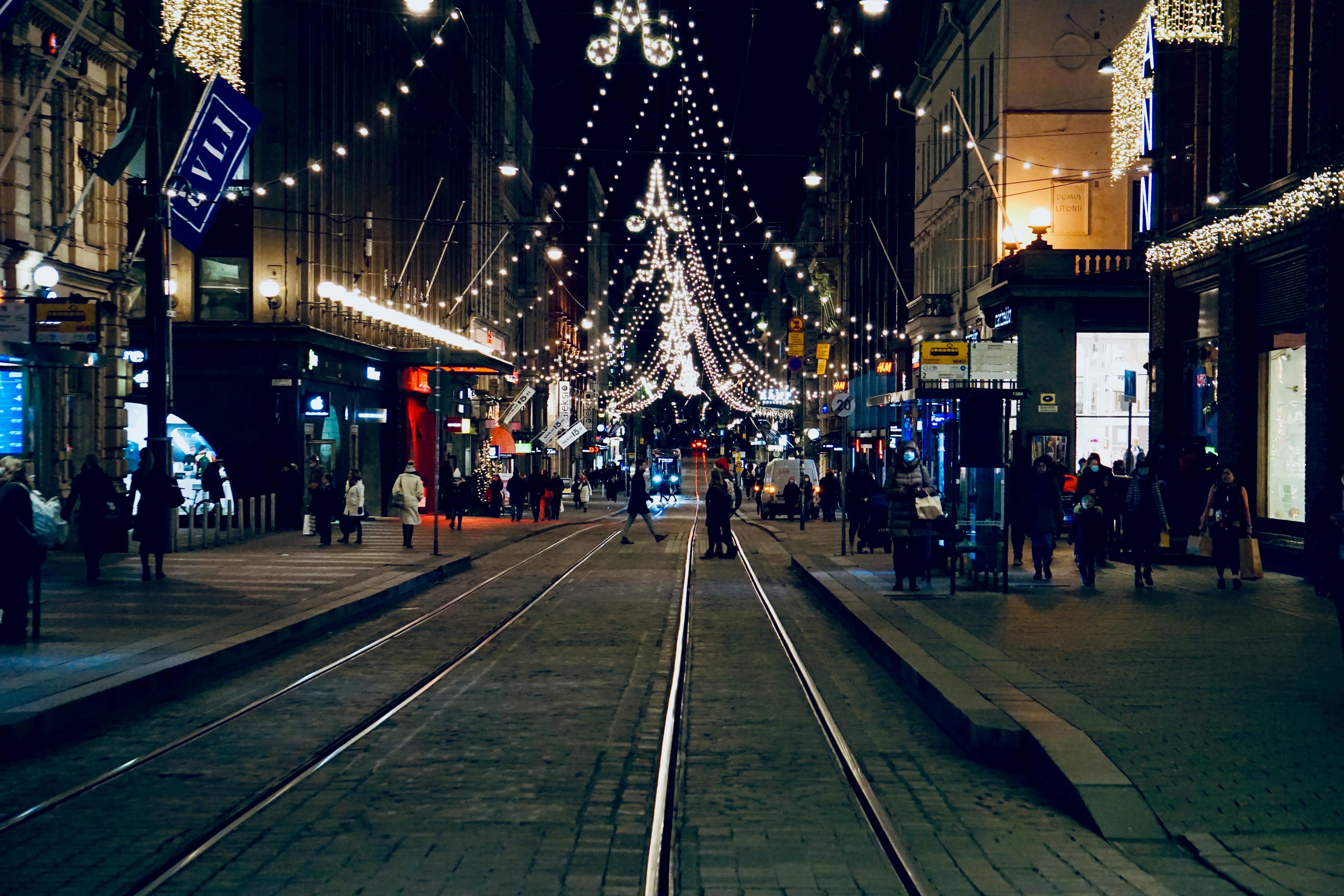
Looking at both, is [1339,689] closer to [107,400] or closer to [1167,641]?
[1167,641]

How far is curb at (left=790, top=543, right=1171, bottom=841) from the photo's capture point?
6.50 meters

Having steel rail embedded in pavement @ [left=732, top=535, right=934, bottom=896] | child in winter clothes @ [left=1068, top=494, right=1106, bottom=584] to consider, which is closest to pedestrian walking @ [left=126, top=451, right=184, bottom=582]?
steel rail embedded in pavement @ [left=732, top=535, right=934, bottom=896]

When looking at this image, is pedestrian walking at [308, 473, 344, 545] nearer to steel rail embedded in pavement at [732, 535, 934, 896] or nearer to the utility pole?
the utility pole

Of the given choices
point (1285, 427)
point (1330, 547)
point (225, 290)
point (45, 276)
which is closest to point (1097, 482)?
point (1285, 427)

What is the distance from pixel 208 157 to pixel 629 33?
831cm

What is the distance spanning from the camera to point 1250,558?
18.1 m

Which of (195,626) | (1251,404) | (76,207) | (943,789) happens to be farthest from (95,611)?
(1251,404)

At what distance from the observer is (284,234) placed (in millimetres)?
34375

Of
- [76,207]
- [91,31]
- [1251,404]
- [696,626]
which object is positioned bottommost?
[696,626]

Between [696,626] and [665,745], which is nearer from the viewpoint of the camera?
[665,745]

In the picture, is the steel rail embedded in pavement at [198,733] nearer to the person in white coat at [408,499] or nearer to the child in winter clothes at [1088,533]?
the child in winter clothes at [1088,533]

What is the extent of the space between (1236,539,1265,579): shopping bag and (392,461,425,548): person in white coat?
50.2ft

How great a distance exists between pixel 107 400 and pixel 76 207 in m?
5.69

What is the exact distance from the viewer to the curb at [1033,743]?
6.50m
